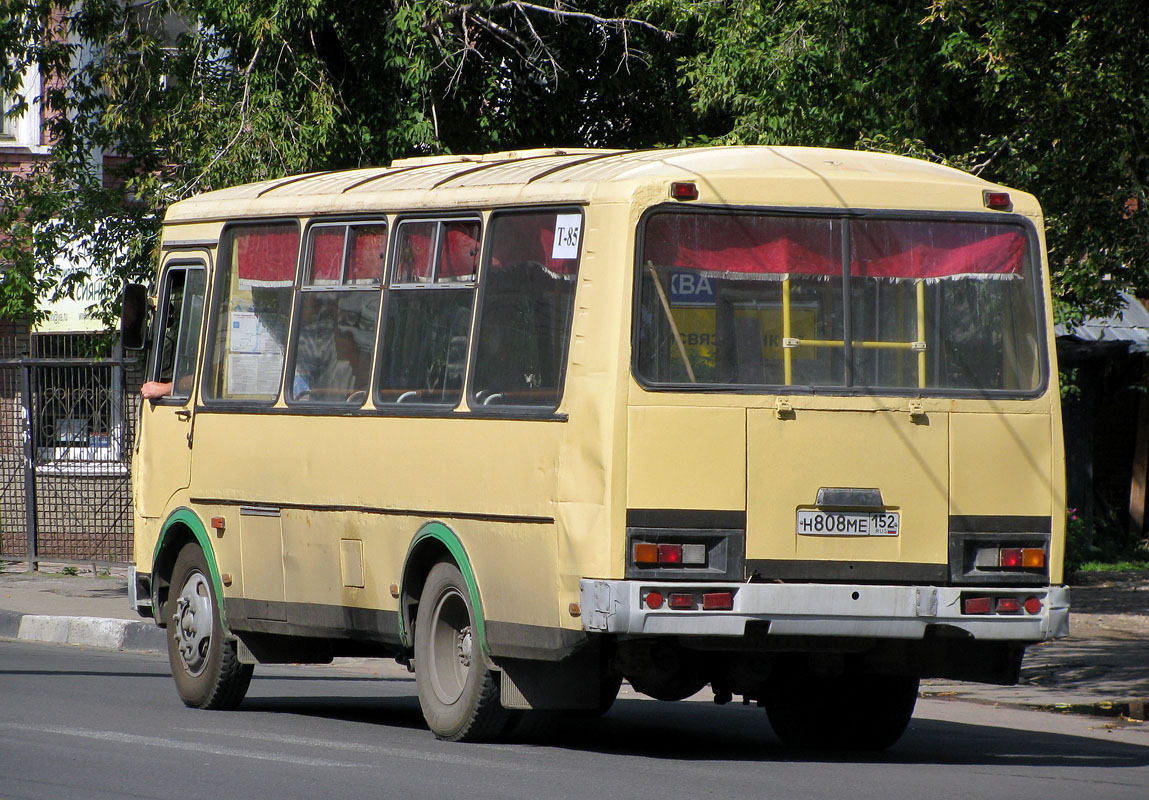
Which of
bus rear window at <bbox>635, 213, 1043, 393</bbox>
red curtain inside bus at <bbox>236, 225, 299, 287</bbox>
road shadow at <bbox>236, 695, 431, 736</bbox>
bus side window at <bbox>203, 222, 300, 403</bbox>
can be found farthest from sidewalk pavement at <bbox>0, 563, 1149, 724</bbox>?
red curtain inside bus at <bbox>236, 225, 299, 287</bbox>

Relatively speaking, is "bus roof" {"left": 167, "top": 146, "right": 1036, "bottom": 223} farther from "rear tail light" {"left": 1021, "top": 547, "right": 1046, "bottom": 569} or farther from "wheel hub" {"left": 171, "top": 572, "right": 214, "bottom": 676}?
"wheel hub" {"left": 171, "top": 572, "right": 214, "bottom": 676}

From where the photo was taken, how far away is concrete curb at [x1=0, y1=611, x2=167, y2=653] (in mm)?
14945

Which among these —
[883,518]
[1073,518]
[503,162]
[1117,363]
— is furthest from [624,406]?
[1117,363]

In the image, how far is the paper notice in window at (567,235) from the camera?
28.1 ft

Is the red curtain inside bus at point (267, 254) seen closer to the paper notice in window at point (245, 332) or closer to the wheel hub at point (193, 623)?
the paper notice in window at point (245, 332)

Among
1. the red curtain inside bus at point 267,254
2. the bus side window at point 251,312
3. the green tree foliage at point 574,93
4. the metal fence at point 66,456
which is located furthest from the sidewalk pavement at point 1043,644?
the red curtain inside bus at point 267,254

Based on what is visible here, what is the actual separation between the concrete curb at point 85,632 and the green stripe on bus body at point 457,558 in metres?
6.06

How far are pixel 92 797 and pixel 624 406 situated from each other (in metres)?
2.65

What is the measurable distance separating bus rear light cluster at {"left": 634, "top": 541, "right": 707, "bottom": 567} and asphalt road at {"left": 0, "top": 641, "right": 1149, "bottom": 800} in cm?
90

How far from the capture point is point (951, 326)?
877cm

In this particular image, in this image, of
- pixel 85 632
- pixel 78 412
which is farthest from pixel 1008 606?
pixel 78 412

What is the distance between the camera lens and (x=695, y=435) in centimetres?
827

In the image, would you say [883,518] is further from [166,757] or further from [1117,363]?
[1117,363]

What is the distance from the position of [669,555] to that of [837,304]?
1.39m
